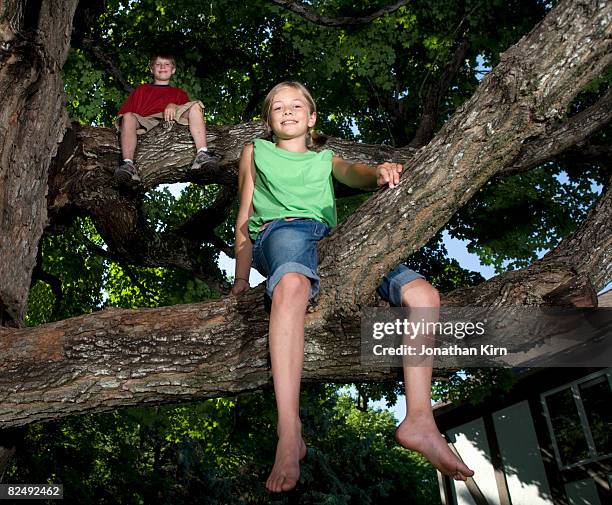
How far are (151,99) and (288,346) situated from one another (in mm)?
4433

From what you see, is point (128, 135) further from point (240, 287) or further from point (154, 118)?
point (240, 287)

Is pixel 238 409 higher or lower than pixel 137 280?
lower

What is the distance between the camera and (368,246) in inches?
129

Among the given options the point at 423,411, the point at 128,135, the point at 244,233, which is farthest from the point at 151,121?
the point at 423,411

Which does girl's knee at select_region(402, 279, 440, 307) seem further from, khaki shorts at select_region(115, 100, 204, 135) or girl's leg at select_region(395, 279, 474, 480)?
khaki shorts at select_region(115, 100, 204, 135)

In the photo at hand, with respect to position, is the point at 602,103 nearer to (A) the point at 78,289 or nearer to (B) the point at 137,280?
(B) the point at 137,280

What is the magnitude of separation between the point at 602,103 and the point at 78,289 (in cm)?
877

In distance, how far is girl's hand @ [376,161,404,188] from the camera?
10.8 feet

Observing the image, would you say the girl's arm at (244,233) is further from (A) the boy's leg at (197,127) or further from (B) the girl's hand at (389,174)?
(A) the boy's leg at (197,127)

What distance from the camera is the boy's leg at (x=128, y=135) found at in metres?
6.15

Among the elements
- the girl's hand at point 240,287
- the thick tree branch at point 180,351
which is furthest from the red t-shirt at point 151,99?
the girl's hand at point 240,287

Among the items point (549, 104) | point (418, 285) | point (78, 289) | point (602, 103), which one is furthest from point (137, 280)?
point (549, 104)

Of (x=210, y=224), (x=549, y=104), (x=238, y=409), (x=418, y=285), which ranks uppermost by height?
(x=210, y=224)

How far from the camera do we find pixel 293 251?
330cm
